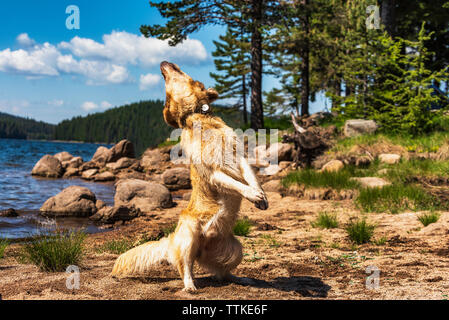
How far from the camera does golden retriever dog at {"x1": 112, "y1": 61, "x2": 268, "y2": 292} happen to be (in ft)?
11.4

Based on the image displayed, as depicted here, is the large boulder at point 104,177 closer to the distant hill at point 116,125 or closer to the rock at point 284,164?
the rock at point 284,164

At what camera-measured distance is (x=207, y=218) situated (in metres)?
3.57

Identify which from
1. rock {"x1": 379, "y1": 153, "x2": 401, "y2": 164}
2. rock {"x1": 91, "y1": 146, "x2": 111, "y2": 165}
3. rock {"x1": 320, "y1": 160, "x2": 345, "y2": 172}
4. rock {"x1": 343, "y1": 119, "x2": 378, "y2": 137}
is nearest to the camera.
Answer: rock {"x1": 320, "y1": 160, "x2": 345, "y2": 172}

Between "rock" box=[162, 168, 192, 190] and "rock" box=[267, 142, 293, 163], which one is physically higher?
"rock" box=[267, 142, 293, 163]

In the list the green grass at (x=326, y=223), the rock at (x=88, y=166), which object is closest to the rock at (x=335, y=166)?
the green grass at (x=326, y=223)

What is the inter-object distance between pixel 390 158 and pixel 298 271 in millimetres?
9414

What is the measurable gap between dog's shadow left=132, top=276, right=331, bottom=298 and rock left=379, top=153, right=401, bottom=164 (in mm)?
9515

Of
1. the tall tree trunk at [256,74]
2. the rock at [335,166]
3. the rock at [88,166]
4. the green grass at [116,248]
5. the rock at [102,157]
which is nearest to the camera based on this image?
the green grass at [116,248]

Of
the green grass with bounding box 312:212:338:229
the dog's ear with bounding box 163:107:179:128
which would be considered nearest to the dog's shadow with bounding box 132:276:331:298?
the dog's ear with bounding box 163:107:179:128

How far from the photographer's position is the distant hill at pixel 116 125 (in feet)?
339

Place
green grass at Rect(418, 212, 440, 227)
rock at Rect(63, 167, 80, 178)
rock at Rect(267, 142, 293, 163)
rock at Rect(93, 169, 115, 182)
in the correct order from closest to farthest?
green grass at Rect(418, 212, 440, 227) < rock at Rect(267, 142, 293, 163) < rock at Rect(93, 169, 115, 182) < rock at Rect(63, 167, 80, 178)

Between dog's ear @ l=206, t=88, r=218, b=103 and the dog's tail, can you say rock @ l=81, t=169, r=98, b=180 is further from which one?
dog's ear @ l=206, t=88, r=218, b=103

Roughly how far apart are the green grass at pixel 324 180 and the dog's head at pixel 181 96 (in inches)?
286

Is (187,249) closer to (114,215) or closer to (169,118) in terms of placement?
(169,118)
